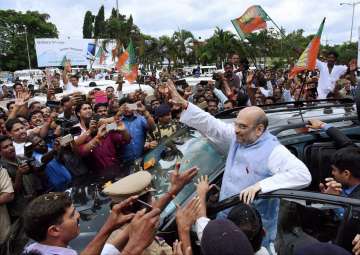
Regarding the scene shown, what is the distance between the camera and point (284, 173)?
251 cm

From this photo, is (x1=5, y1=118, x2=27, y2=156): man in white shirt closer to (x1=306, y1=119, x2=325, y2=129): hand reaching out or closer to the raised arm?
the raised arm

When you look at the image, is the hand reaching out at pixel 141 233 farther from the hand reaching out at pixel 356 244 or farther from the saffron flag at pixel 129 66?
the saffron flag at pixel 129 66

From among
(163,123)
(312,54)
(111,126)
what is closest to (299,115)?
(111,126)

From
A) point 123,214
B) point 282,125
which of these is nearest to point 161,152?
point 282,125

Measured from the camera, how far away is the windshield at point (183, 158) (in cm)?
296

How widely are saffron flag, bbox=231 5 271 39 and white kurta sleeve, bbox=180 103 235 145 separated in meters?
5.18

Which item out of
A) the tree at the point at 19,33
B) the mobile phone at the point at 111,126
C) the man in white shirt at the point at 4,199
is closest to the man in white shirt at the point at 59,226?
the man in white shirt at the point at 4,199

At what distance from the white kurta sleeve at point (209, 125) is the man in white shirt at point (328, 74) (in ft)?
15.3

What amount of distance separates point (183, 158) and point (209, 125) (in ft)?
1.20

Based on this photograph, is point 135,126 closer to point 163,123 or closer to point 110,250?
point 163,123

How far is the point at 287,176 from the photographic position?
249 cm

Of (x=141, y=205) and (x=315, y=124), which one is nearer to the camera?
(x=141, y=205)

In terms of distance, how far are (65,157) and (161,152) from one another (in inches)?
49.6

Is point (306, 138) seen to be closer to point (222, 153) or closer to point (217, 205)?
point (222, 153)
